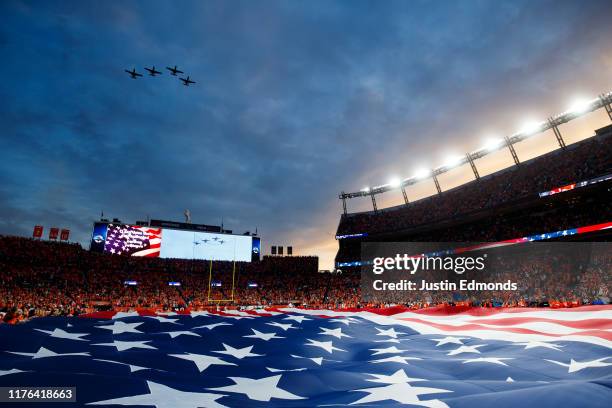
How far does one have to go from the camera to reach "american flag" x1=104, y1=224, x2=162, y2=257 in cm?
5578

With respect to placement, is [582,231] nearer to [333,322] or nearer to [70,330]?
[333,322]

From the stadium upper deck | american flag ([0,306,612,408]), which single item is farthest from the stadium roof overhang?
american flag ([0,306,612,408])

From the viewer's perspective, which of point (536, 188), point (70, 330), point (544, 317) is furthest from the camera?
point (536, 188)

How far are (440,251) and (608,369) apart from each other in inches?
1738

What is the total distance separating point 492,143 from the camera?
47594 millimetres

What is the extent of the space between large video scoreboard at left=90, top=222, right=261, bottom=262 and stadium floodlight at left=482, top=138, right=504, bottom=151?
143 ft

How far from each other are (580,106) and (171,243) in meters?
63.7

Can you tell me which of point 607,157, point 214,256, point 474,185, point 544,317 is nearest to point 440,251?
point 474,185

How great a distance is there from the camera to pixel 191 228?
2504 inches

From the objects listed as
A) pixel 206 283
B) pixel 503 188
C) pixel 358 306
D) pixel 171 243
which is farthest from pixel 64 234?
pixel 503 188

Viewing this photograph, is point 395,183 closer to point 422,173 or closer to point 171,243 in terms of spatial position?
point 422,173

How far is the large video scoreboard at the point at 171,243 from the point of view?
2190 inches

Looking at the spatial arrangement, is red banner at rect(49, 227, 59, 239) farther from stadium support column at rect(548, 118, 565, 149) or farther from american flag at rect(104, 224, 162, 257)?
stadium support column at rect(548, 118, 565, 149)

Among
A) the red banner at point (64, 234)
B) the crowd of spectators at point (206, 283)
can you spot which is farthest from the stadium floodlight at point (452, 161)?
the red banner at point (64, 234)
